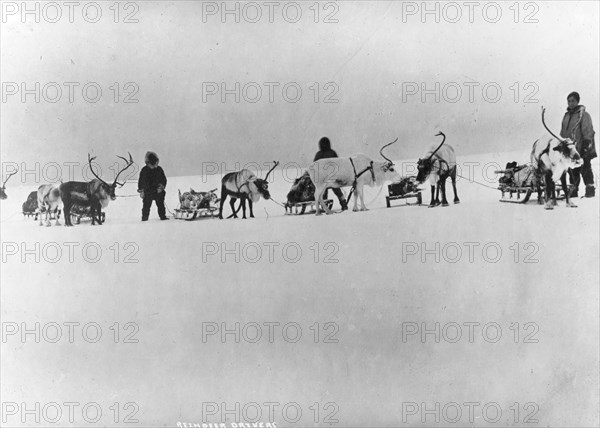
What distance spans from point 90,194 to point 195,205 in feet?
1.36

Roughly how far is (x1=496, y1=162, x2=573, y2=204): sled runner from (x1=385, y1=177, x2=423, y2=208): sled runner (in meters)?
0.33

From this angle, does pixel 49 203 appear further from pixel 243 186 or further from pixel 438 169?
pixel 438 169

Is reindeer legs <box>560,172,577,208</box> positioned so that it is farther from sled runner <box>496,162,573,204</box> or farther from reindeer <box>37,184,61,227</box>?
reindeer <box>37,184,61,227</box>

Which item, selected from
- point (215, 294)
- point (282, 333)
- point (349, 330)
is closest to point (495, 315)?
point (349, 330)

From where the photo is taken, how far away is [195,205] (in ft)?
5.82

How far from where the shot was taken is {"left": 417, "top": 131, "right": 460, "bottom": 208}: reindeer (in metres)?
1.77

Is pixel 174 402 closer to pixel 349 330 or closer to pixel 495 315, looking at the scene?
pixel 349 330

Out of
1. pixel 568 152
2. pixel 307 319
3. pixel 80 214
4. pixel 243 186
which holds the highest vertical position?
pixel 568 152

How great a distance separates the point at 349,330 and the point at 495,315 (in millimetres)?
570

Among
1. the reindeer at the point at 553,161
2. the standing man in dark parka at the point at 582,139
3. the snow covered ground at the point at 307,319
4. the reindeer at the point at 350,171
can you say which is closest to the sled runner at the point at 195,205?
the snow covered ground at the point at 307,319

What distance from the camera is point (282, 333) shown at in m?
1.75

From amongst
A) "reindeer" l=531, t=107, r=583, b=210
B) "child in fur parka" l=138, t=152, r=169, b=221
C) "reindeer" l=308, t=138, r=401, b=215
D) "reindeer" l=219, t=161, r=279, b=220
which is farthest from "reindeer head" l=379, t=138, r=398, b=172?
"child in fur parka" l=138, t=152, r=169, b=221

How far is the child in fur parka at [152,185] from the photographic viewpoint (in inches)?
69.5

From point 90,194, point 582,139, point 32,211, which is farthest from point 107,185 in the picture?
point 582,139
